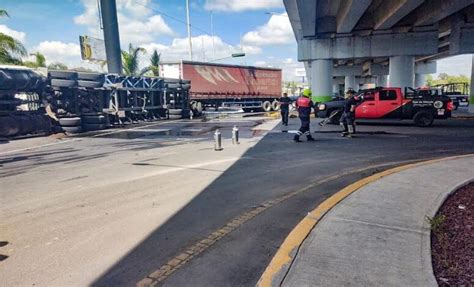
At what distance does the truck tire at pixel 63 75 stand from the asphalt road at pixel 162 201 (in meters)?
6.33

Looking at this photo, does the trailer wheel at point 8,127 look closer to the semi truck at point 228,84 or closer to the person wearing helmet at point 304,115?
the person wearing helmet at point 304,115

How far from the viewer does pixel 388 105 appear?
17328mm

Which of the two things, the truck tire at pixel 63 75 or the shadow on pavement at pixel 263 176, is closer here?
the shadow on pavement at pixel 263 176

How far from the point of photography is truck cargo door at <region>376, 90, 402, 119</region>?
17266mm

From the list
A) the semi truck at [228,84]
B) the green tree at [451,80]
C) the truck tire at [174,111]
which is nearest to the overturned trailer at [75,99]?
the truck tire at [174,111]

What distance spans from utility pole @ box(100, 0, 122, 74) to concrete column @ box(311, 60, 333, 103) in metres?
14.5

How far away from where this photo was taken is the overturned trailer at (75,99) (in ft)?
49.5

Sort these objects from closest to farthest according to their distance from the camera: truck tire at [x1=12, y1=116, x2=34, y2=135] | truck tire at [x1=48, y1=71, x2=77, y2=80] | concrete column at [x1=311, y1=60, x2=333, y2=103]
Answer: truck tire at [x1=12, y1=116, x2=34, y2=135] → truck tire at [x1=48, y1=71, x2=77, y2=80] → concrete column at [x1=311, y1=60, x2=333, y2=103]

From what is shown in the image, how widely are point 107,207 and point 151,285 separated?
2.66 metres

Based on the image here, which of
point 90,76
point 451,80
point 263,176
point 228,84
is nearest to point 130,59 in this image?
point 228,84

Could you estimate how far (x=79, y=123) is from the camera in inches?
686

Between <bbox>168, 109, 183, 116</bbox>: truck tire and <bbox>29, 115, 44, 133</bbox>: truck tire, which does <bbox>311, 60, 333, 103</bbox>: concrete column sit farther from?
<bbox>29, 115, 44, 133</bbox>: truck tire

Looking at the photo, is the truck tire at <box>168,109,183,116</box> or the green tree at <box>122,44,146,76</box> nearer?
the truck tire at <box>168,109,183,116</box>

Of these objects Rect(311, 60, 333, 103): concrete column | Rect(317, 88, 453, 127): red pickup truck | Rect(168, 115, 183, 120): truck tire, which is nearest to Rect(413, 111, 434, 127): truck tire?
Rect(317, 88, 453, 127): red pickup truck
